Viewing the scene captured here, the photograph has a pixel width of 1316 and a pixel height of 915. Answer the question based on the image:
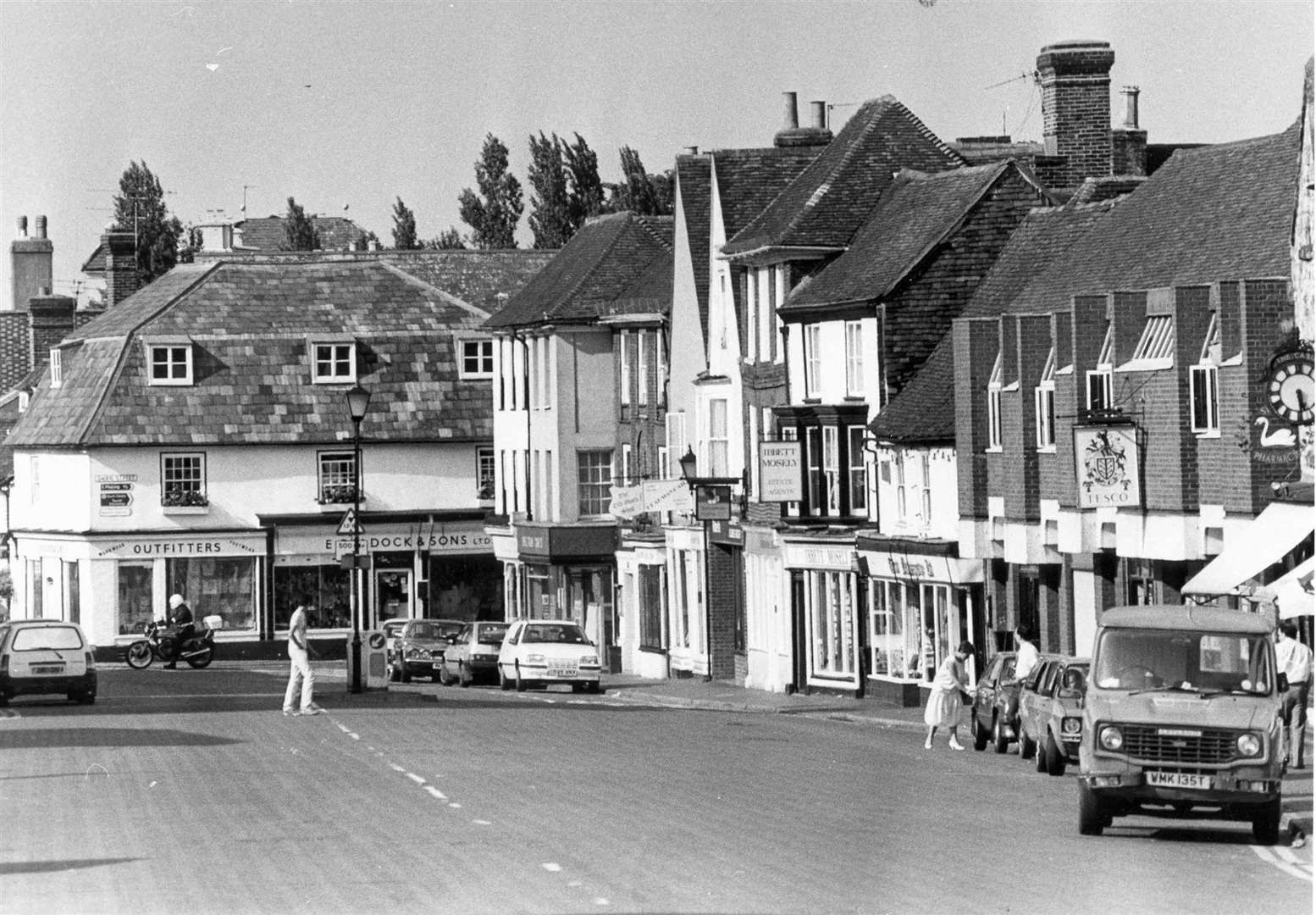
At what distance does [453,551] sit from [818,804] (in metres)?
58.3

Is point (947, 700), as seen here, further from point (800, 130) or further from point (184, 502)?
point (184, 502)

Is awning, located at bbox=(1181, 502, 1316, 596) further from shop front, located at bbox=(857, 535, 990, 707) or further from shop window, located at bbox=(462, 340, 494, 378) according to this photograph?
shop window, located at bbox=(462, 340, 494, 378)

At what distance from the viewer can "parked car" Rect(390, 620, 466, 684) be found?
201ft

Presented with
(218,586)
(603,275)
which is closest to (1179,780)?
(603,275)

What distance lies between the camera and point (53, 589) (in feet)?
270

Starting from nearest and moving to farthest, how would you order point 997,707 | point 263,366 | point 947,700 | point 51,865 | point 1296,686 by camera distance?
point 51,865
point 1296,686
point 997,707
point 947,700
point 263,366

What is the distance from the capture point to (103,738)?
115ft

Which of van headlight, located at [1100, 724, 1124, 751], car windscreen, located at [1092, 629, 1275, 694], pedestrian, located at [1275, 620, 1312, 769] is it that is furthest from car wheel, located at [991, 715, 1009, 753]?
van headlight, located at [1100, 724, 1124, 751]

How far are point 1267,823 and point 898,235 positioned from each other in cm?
3187

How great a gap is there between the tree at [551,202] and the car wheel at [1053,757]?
65305mm

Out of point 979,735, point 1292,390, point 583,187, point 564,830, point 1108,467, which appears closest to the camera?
point 564,830

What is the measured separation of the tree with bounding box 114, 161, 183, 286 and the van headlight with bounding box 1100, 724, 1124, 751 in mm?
83489

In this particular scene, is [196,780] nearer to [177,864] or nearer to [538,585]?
[177,864]

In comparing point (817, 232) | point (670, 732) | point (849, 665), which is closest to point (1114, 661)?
point (670, 732)
